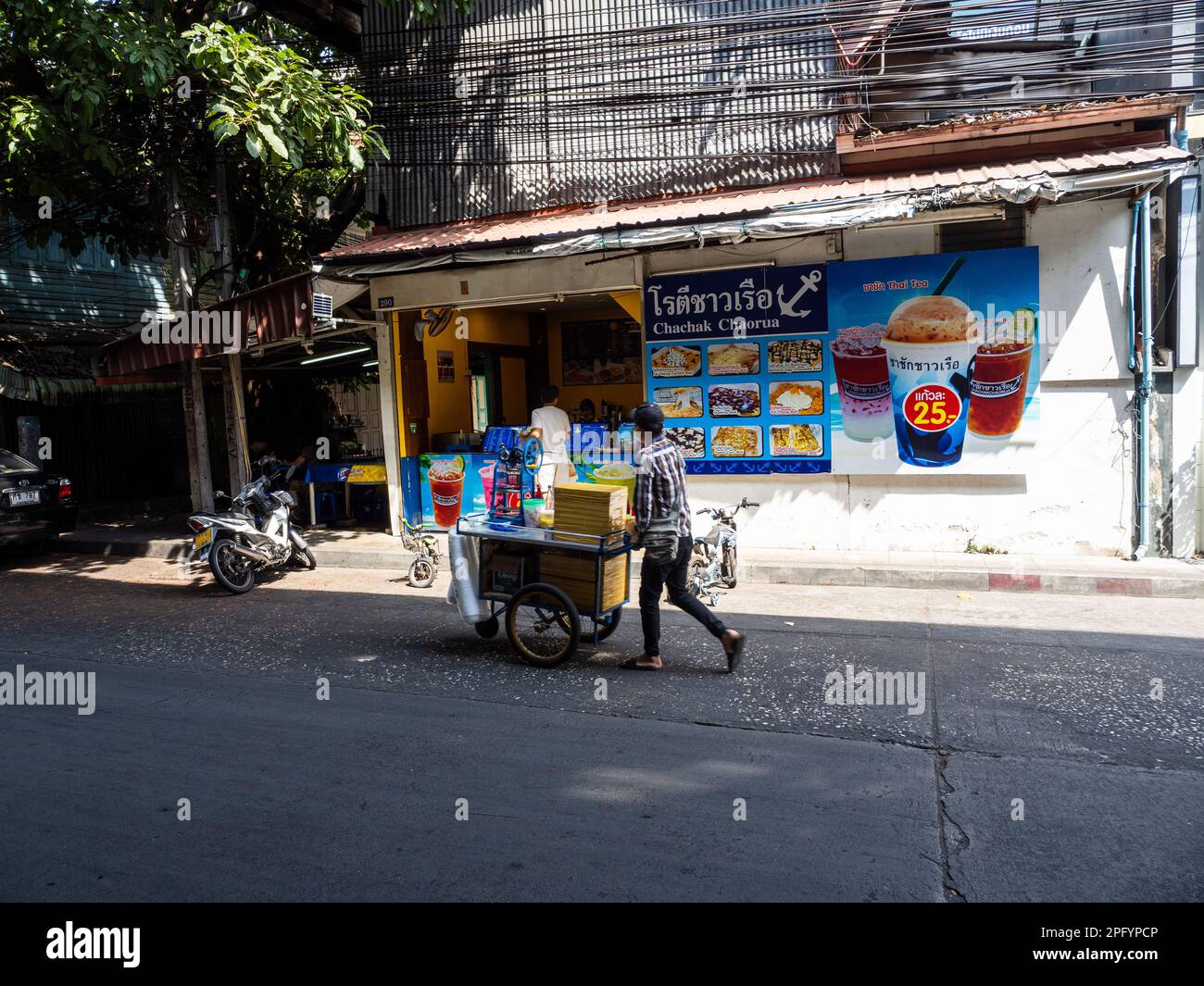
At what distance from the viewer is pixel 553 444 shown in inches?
466

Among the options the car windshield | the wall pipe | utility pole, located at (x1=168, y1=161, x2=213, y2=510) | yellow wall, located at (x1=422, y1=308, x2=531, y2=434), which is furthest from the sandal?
the car windshield

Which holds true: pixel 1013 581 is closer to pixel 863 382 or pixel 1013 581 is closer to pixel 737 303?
pixel 863 382

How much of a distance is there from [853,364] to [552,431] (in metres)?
3.81

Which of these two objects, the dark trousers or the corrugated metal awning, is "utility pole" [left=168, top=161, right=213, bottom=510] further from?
the dark trousers

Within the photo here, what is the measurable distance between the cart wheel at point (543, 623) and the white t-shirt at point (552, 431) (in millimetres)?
4882

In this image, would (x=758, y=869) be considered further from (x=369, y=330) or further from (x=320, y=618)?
(x=369, y=330)

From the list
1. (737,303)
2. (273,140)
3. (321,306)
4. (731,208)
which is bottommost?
(737,303)

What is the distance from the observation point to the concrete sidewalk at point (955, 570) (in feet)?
29.6

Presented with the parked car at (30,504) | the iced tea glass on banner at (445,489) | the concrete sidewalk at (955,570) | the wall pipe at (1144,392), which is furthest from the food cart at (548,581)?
the parked car at (30,504)

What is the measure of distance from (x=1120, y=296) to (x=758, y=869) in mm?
8624

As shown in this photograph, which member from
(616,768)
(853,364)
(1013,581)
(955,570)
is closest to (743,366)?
(853,364)

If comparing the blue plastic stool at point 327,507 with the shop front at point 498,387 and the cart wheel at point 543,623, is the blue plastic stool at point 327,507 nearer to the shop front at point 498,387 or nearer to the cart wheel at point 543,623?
the shop front at point 498,387

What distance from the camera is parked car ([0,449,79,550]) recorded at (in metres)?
11.9

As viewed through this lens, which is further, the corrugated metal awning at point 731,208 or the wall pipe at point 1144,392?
the wall pipe at point 1144,392
